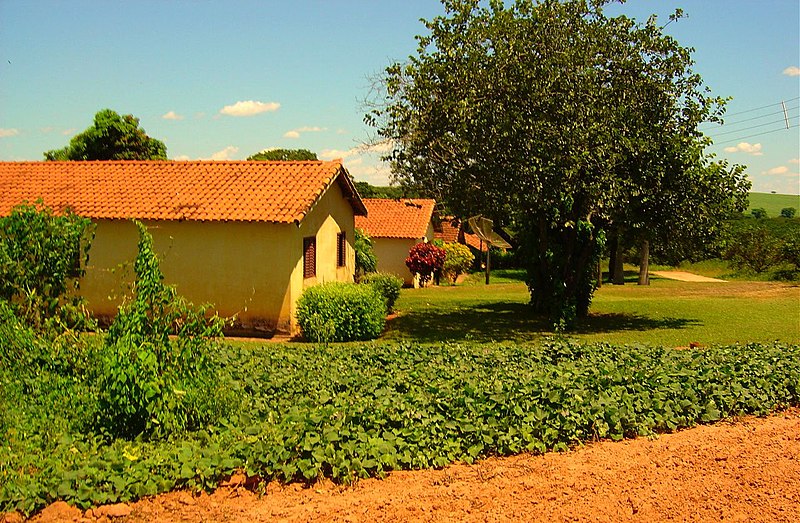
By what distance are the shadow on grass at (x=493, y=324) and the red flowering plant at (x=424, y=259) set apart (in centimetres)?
1047

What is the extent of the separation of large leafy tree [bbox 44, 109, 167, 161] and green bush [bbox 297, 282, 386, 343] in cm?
1686

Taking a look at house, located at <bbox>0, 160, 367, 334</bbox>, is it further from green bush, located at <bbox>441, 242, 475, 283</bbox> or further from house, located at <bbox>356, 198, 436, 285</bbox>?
green bush, located at <bbox>441, 242, 475, 283</bbox>

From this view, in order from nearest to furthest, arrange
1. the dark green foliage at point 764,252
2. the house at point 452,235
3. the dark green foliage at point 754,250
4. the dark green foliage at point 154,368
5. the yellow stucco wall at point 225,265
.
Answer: the dark green foliage at point 154,368
the yellow stucco wall at point 225,265
the dark green foliage at point 764,252
the dark green foliage at point 754,250
the house at point 452,235

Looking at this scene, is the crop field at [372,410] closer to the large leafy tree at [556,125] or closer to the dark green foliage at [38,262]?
the dark green foliage at [38,262]

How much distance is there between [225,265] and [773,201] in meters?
111

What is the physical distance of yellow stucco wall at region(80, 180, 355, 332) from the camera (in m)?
19.0

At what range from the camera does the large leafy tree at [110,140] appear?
31672 mm

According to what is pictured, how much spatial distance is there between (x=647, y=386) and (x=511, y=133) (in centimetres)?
1033

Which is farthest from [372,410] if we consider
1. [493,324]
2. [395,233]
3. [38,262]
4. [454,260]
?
[454,260]

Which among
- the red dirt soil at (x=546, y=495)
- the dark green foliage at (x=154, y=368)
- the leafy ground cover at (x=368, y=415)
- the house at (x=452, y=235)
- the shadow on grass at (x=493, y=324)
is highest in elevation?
the house at (x=452, y=235)

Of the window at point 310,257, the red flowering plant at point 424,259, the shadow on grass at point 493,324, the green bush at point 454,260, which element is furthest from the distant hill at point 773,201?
the window at point 310,257

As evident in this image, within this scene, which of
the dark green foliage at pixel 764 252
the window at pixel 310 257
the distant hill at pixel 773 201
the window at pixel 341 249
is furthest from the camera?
the distant hill at pixel 773 201

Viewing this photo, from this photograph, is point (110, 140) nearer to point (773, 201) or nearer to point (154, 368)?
point (154, 368)

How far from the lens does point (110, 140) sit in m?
32.0
